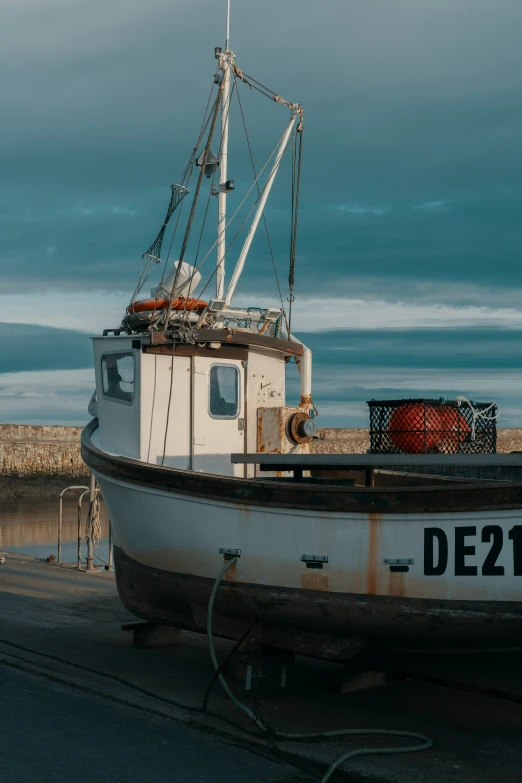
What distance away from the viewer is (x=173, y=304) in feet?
30.1

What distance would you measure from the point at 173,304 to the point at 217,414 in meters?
1.20

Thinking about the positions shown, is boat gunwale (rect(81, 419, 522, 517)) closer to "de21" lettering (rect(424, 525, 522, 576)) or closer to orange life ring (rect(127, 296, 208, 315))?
"de21" lettering (rect(424, 525, 522, 576))

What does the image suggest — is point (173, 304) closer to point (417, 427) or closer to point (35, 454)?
point (417, 427)

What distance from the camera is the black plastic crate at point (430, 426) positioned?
822cm

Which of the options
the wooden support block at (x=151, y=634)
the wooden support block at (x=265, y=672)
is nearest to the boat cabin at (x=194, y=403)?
the wooden support block at (x=151, y=634)

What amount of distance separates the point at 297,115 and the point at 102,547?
43.8ft

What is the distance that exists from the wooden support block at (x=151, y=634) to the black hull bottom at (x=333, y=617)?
1.00m

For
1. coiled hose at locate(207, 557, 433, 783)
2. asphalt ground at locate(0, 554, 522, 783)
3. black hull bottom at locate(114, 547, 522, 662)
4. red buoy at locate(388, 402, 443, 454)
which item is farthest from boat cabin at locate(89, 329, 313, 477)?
coiled hose at locate(207, 557, 433, 783)

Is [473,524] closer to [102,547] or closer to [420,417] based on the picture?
[420,417]

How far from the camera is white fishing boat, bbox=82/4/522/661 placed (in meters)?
6.18

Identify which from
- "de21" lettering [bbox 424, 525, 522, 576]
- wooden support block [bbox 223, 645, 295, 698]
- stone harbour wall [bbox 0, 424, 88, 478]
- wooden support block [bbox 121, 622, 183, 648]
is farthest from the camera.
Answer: stone harbour wall [bbox 0, 424, 88, 478]

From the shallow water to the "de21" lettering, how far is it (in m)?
11.6

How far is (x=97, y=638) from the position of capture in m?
9.58

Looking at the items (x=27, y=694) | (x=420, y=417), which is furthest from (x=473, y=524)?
(x=27, y=694)
